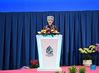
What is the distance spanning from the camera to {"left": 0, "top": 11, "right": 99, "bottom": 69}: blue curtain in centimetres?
796

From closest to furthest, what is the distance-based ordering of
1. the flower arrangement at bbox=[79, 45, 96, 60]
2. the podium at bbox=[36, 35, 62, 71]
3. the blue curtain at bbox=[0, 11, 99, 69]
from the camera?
the podium at bbox=[36, 35, 62, 71], the flower arrangement at bbox=[79, 45, 96, 60], the blue curtain at bbox=[0, 11, 99, 69]

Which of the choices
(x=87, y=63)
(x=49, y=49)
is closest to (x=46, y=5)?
(x=87, y=63)

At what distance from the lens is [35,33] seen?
799 centimetres

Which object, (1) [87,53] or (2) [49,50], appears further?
(1) [87,53]

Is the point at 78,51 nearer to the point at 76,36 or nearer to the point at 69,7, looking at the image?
the point at 76,36

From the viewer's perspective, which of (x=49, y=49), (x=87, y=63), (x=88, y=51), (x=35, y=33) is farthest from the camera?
(x=35, y=33)

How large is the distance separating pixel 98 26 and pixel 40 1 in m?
1.99

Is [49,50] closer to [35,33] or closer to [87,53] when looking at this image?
[87,53]

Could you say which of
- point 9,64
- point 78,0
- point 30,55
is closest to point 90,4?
point 78,0

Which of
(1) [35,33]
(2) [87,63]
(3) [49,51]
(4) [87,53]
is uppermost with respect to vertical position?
(1) [35,33]

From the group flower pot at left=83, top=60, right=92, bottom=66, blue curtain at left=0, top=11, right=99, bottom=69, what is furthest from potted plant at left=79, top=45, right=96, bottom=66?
blue curtain at left=0, top=11, right=99, bottom=69

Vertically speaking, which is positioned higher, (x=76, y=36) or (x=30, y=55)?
(x=76, y=36)

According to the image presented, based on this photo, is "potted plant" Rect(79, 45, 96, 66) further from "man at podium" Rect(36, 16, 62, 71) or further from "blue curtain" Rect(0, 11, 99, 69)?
"man at podium" Rect(36, 16, 62, 71)

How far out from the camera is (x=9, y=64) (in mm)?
8062
